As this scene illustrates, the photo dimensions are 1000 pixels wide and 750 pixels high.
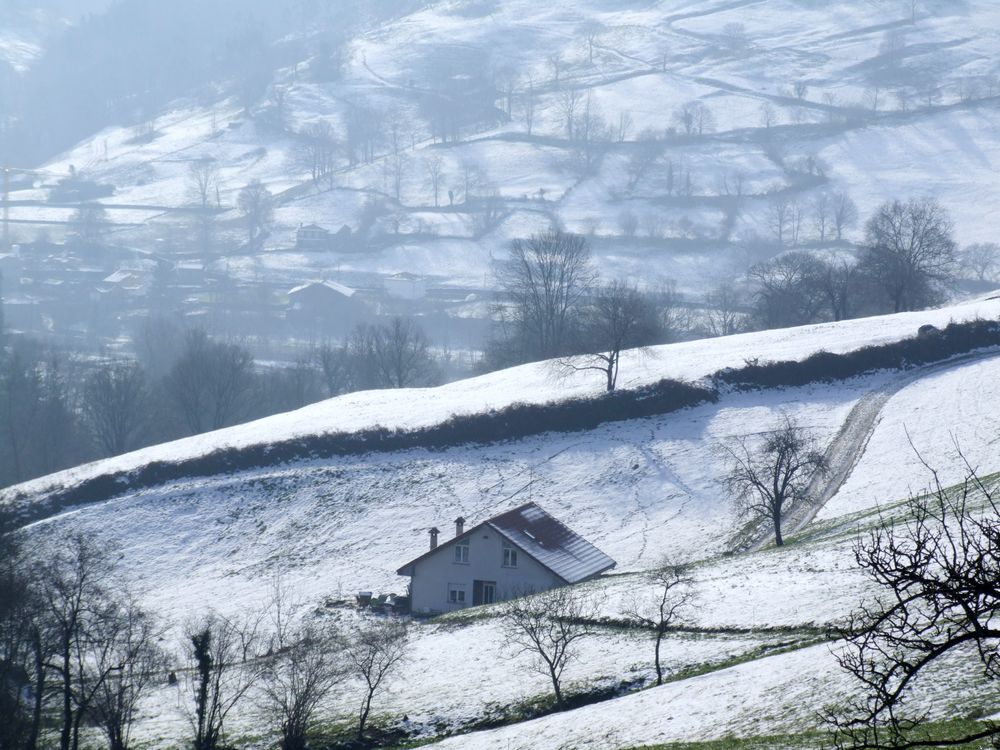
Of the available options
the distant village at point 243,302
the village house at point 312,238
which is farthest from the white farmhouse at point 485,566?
the village house at point 312,238

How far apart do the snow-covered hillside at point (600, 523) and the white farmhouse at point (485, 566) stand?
2484 mm

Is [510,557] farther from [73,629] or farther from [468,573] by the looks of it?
[73,629]

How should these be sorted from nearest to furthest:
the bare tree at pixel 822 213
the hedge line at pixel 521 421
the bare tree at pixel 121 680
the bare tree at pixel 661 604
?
the bare tree at pixel 121 680 → the bare tree at pixel 661 604 → the hedge line at pixel 521 421 → the bare tree at pixel 822 213

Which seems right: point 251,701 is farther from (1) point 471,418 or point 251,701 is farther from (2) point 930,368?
(2) point 930,368

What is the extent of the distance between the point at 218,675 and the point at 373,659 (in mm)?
4826

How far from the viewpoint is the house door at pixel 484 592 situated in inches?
1960

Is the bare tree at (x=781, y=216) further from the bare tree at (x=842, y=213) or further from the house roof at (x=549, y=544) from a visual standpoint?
the house roof at (x=549, y=544)

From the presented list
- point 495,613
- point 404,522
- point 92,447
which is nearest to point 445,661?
point 495,613

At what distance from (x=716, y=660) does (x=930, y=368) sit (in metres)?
42.5

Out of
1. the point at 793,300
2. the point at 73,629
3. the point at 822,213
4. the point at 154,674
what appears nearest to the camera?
the point at 73,629

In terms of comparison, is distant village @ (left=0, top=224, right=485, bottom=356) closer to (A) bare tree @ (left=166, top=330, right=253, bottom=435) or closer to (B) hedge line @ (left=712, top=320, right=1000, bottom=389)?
(A) bare tree @ (left=166, top=330, right=253, bottom=435)

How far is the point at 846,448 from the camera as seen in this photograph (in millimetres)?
57938

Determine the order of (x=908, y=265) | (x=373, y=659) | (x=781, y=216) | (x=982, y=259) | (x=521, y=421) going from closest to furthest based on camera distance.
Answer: (x=373, y=659) < (x=521, y=421) < (x=908, y=265) < (x=982, y=259) < (x=781, y=216)

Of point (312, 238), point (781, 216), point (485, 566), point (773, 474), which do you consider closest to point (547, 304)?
point (773, 474)
